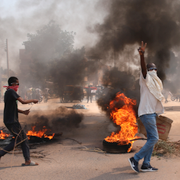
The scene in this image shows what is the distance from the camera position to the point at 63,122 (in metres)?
7.96

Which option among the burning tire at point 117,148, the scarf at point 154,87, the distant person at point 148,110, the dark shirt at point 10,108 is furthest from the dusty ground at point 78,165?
the scarf at point 154,87

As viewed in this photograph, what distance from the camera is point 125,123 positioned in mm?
5098

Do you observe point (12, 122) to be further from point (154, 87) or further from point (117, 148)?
point (154, 87)

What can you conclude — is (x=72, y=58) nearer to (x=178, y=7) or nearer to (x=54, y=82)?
(x=54, y=82)

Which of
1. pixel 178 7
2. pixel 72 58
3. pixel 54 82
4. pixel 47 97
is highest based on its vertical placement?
pixel 178 7

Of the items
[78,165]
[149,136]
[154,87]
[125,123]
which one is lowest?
[78,165]

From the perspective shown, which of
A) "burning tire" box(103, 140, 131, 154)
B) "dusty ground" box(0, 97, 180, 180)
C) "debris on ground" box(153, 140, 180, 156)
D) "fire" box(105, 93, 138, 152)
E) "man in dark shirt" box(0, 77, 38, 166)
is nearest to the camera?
"dusty ground" box(0, 97, 180, 180)

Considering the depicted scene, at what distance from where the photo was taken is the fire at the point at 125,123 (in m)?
4.57

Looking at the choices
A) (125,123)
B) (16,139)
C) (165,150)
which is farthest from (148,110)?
(16,139)

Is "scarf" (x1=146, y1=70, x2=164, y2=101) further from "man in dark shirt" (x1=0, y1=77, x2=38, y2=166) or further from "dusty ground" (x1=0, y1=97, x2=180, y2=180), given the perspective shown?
"man in dark shirt" (x1=0, y1=77, x2=38, y2=166)

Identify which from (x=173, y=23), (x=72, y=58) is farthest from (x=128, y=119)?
(x=72, y=58)

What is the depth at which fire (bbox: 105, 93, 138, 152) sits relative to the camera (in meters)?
4.57

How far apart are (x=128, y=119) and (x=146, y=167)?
216 centimetres

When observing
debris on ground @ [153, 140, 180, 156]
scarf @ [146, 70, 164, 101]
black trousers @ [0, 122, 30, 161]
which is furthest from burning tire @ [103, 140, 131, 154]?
black trousers @ [0, 122, 30, 161]
